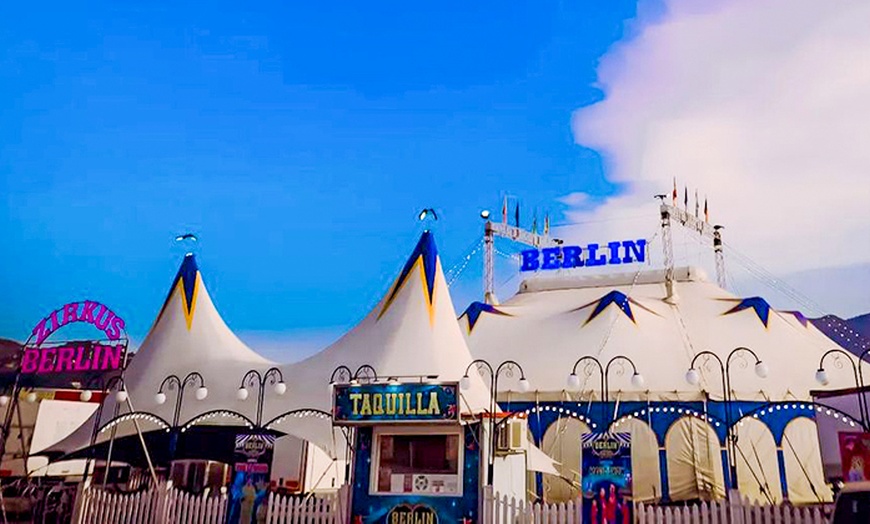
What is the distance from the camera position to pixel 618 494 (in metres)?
9.81

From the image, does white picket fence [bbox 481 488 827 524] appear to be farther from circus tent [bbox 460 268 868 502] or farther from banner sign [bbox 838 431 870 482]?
circus tent [bbox 460 268 868 502]

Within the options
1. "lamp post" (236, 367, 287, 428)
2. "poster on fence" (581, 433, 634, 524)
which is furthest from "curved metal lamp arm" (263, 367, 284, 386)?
"poster on fence" (581, 433, 634, 524)

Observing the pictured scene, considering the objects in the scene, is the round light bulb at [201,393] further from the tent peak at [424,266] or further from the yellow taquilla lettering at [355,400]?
the yellow taquilla lettering at [355,400]

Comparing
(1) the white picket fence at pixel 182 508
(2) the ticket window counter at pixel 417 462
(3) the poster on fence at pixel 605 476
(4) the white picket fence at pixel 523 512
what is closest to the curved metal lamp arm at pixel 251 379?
(1) the white picket fence at pixel 182 508

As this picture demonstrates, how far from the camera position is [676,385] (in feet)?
54.5

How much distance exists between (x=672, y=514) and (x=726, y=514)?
66cm

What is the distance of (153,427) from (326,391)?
15.1ft

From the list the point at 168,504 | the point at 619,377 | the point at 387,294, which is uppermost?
the point at 387,294

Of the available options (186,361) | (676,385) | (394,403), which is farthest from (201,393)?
(676,385)

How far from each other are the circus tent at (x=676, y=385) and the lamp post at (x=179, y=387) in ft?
23.4

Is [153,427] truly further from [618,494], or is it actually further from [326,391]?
[618,494]

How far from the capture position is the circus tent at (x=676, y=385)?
1555cm

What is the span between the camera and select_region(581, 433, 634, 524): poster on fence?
29.8 ft

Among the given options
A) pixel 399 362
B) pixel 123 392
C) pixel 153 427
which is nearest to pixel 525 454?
pixel 399 362
